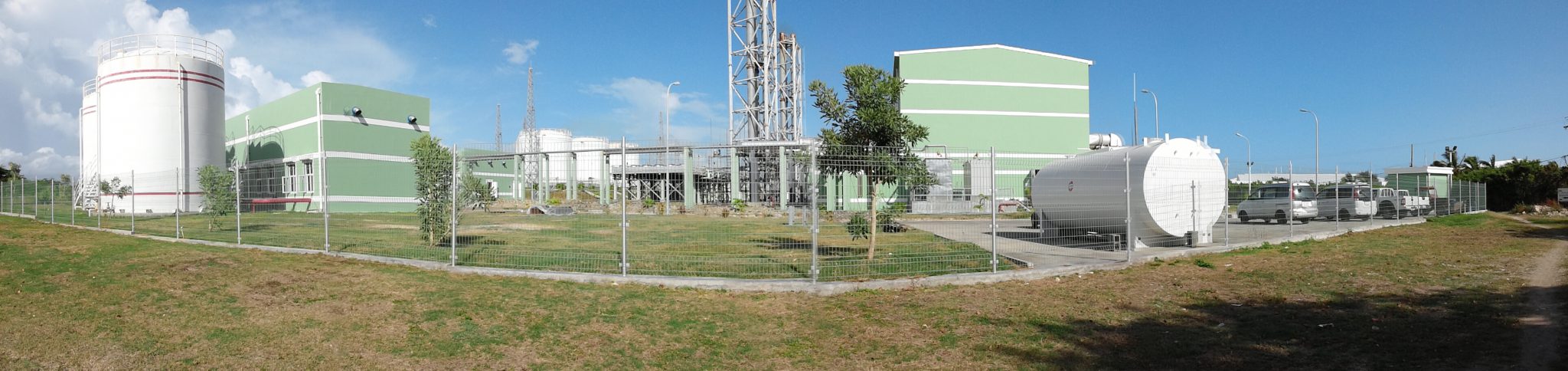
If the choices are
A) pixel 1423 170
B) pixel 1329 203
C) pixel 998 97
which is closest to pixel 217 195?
pixel 1329 203

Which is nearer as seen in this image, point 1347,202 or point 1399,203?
point 1347,202

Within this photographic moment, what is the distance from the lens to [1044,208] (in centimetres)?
1642

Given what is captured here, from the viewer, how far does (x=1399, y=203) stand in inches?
961

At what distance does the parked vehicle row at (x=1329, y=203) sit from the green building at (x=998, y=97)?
1847 centimetres

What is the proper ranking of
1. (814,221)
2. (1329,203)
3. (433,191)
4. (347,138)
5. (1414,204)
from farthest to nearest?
(347,138) → (1414,204) → (1329,203) → (433,191) → (814,221)

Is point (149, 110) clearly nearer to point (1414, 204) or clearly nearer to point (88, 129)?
point (88, 129)

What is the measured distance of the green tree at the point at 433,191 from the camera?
13.4 m

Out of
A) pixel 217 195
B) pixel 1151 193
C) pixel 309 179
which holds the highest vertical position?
pixel 309 179

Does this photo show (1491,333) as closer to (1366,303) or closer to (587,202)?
(1366,303)

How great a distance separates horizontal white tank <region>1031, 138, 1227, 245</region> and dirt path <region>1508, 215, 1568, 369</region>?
16.4ft

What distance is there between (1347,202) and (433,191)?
92.3 feet

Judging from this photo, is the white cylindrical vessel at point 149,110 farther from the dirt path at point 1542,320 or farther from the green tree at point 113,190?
the dirt path at point 1542,320

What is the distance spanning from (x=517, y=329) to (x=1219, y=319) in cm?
721

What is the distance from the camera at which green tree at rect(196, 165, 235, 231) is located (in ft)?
60.5
